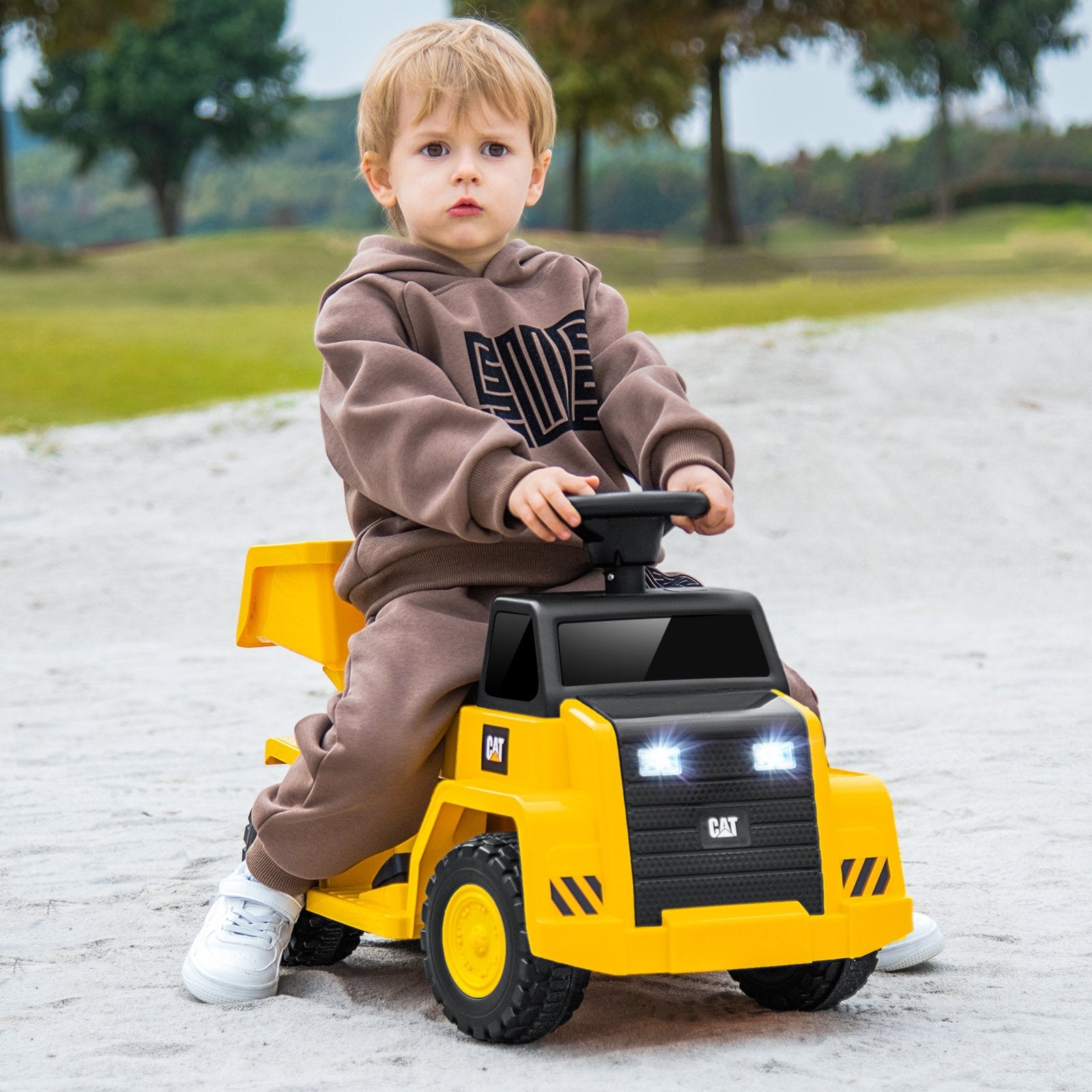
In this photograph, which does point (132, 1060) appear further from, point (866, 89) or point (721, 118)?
point (866, 89)

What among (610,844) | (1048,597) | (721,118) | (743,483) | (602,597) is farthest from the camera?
(721,118)

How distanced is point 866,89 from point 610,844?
4183 cm

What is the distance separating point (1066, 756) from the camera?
4281 mm

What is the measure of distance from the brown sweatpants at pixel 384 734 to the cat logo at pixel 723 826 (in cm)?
34

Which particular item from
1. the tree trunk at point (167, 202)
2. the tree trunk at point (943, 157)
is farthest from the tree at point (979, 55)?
the tree trunk at point (167, 202)

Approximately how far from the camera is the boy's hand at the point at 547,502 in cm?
215

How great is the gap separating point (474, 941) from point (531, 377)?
0.91 m

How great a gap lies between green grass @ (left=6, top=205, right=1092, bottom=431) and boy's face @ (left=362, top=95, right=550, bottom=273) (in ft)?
30.7

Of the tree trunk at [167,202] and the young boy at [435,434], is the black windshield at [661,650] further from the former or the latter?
the tree trunk at [167,202]

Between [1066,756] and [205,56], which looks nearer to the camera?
[1066,756]

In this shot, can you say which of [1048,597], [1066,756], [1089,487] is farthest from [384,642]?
[1089,487]

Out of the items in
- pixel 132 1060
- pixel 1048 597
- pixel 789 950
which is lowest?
pixel 1048 597

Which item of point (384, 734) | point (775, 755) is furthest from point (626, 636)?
point (384, 734)

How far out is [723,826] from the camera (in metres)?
2.15
